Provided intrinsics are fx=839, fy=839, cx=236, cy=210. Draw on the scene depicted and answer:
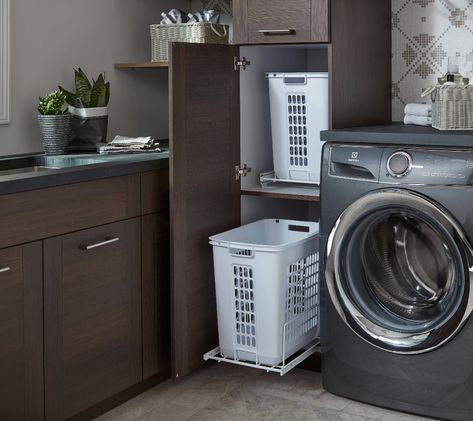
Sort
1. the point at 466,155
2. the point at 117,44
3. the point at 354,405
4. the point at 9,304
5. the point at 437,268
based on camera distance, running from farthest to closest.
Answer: the point at 117,44
the point at 354,405
the point at 437,268
the point at 466,155
the point at 9,304

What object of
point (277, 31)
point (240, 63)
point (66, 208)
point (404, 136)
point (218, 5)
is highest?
point (218, 5)

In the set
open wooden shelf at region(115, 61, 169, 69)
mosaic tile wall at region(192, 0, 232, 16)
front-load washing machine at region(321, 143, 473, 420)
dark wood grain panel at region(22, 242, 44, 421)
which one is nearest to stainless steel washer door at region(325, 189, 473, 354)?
front-load washing machine at region(321, 143, 473, 420)

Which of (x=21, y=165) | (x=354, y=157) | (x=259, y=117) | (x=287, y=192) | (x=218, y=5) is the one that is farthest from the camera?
(x=218, y=5)

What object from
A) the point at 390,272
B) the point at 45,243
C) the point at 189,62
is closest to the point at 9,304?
the point at 45,243

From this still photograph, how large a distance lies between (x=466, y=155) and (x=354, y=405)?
985 mm

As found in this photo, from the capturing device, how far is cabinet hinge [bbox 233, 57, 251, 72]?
3.15m

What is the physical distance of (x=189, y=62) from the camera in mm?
2873

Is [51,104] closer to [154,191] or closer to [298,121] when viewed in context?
[154,191]

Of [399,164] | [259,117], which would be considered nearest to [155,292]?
[259,117]

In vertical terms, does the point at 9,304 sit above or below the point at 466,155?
below

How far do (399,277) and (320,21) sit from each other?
0.94 meters

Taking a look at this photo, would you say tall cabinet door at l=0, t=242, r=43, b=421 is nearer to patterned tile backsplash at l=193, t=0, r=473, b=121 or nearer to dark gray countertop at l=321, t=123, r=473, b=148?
dark gray countertop at l=321, t=123, r=473, b=148

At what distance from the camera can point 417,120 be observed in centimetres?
314

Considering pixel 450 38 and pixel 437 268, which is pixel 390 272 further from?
pixel 450 38
